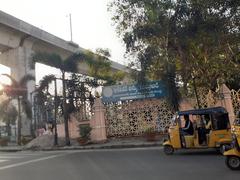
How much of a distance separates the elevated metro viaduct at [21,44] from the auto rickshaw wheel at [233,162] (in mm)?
22219

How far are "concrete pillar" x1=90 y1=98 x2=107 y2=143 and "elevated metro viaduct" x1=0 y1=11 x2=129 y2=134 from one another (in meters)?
9.24

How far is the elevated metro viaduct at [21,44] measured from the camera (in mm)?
32281

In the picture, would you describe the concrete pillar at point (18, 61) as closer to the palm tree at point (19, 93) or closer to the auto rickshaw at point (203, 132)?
the palm tree at point (19, 93)

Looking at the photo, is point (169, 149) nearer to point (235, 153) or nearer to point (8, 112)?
point (235, 153)

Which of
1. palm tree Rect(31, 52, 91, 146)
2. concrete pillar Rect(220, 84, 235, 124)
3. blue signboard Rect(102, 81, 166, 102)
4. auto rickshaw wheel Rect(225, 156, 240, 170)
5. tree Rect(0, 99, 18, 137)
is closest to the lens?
auto rickshaw wheel Rect(225, 156, 240, 170)

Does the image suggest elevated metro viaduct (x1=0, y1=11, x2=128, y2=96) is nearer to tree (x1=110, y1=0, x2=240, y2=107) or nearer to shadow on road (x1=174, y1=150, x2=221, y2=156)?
tree (x1=110, y1=0, x2=240, y2=107)

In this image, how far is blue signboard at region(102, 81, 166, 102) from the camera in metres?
21.4

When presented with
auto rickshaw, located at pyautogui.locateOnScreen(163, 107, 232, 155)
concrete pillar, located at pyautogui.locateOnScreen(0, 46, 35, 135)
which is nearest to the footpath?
auto rickshaw, located at pyautogui.locateOnScreen(163, 107, 232, 155)

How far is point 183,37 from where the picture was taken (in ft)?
59.6

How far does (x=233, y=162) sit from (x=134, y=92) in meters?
13.0

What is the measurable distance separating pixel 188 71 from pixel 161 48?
2217 mm

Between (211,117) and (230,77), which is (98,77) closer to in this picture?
(230,77)

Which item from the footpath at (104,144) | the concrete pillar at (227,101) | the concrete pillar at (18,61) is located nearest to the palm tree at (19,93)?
the concrete pillar at (18,61)

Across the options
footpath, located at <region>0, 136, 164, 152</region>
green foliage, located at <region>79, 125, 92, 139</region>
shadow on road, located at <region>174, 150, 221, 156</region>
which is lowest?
shadow on road, located at <region>174, 150, 221, 156</region>
